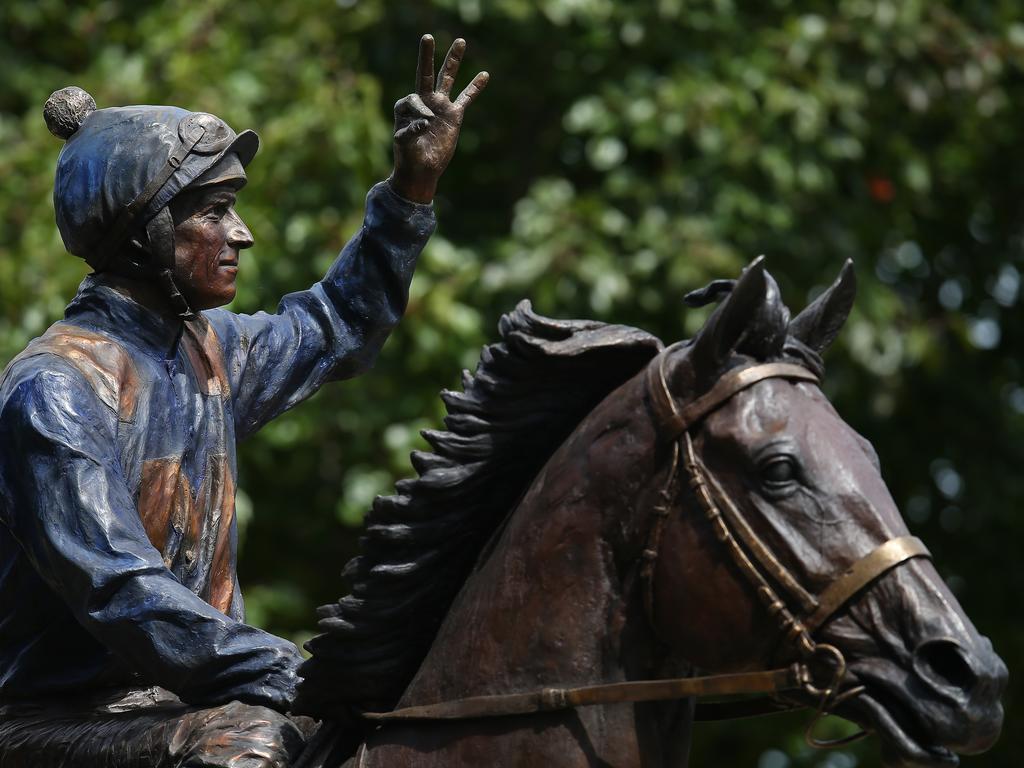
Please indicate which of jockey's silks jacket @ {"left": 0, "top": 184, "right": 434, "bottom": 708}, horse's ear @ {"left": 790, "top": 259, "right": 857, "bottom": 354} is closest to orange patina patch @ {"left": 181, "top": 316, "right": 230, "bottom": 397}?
jockey's silks jacket @ {"left": 0, "top": 184, "right": 434, "bottom": 708}

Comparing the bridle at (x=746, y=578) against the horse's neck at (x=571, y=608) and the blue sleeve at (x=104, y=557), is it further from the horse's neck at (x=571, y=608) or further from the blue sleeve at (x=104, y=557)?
the blue sleeve at (x=104, y=557)

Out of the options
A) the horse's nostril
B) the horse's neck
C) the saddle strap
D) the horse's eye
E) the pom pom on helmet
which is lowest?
the horse's nostril

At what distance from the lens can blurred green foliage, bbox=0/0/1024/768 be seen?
329 inches

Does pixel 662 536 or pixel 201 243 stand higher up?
pixel 201 243

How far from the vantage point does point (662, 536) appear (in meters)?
3.30

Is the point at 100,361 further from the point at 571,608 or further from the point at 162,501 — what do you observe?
the point at 571,608

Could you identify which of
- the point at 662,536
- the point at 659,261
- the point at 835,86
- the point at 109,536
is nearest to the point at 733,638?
the point at 662,536

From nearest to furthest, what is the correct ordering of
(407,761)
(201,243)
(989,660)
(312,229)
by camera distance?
(989,660) < (407,761) < (201,243) < (312,229)

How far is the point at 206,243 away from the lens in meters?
3.83

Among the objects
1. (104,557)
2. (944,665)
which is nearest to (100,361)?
(104,557)

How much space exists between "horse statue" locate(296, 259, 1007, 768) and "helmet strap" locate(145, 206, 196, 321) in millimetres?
622

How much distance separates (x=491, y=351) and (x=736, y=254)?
5.08 m

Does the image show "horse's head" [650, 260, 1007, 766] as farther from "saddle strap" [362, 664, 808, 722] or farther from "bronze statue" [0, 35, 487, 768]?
"bronze statue" [0, 35, 487, 768]

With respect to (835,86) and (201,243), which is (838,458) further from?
(835,86)
